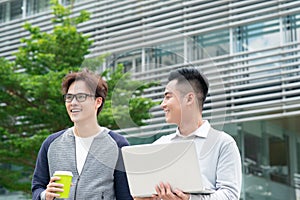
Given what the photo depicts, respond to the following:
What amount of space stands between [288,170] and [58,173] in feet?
19.8

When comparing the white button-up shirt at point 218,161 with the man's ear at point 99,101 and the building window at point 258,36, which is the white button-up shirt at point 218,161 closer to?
the man's ear at point 99,101

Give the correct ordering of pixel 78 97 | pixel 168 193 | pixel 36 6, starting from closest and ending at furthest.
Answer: pixel 168 193, pixel 78 97, pixel 36 6

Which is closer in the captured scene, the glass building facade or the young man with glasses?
the young man with glasses

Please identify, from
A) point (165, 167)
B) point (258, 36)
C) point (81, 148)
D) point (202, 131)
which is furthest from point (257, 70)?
point (165, 167)

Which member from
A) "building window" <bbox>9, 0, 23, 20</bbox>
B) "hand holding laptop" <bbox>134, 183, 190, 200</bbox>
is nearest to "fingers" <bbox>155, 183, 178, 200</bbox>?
"hand holding laptop" <bbox>134, 183, 190, 200</bbox>

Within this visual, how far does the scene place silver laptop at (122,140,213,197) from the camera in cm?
197

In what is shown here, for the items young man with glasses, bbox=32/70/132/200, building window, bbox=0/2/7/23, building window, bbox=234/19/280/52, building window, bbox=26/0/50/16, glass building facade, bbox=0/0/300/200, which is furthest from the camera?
building window, bbox=0/2/7/23

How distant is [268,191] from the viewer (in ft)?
25.9

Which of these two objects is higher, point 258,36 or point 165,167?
point 258,36

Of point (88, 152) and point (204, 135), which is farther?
point (88, 152)

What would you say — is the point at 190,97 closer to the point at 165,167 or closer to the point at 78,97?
the point at 165,167

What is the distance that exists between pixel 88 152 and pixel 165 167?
0.63 metres

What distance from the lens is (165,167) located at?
2.00 m

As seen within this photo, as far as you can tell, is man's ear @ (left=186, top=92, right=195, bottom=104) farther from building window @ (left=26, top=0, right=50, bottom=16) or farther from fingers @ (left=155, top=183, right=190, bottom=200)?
building window @ (left=26, top=0, right=50, bottom=16)
